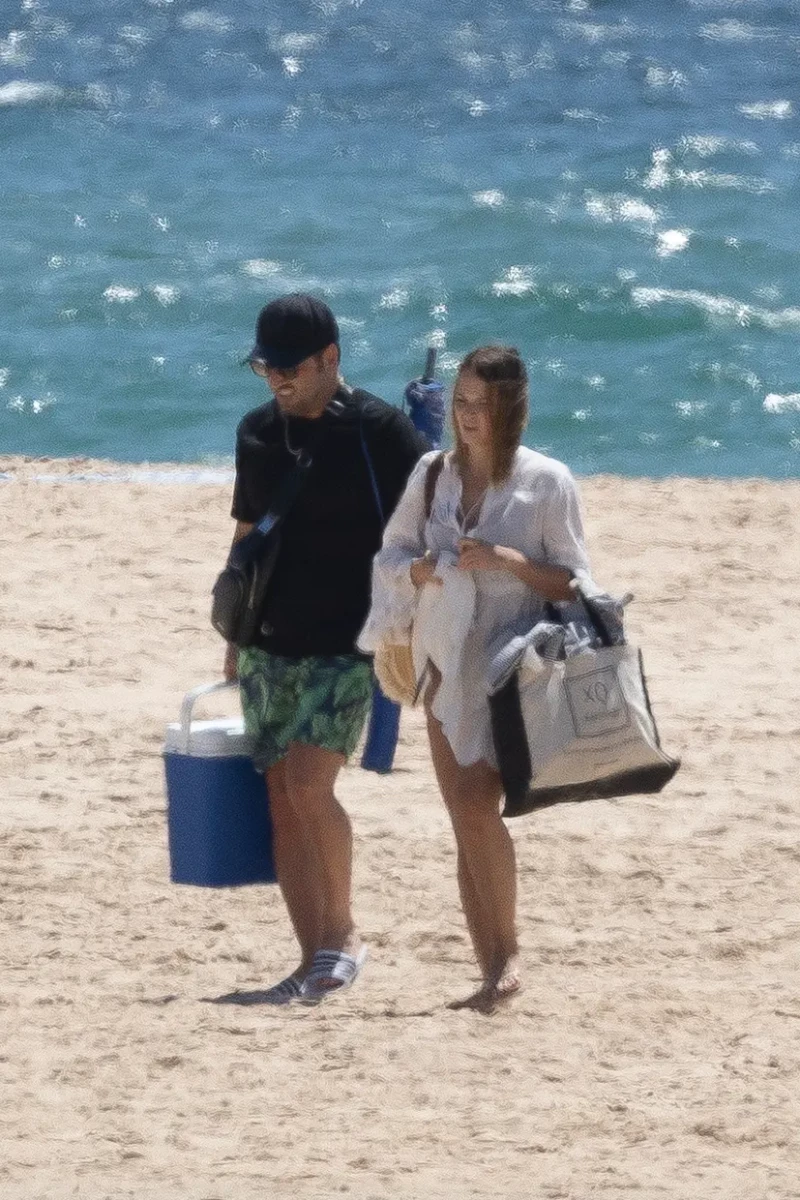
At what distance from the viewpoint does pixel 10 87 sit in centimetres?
2097

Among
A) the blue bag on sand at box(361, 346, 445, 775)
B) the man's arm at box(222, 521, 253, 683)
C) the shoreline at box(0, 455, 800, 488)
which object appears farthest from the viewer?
the shoreline at box(0, 455, 800, 488)

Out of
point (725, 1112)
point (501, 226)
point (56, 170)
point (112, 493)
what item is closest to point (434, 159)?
point (501, 226)

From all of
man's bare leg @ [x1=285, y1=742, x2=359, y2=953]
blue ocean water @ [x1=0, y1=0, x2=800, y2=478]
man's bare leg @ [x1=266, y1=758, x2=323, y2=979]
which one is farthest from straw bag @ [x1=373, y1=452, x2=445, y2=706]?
blue ocean water @ [x1=0, y1=0, x2=800, y2=478]

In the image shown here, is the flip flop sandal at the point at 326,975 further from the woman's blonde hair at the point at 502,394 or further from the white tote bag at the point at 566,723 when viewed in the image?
the woman's blonde hair at the point at 502,394

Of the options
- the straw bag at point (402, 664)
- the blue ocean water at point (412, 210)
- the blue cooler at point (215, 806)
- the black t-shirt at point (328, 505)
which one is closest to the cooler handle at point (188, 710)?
the blue cooler at point (215, 806)

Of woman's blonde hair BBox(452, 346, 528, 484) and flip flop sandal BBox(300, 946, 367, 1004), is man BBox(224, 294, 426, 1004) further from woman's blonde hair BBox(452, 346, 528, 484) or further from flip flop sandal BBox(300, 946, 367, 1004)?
woman's blonde hair BBox(452, 346, 528, 484)

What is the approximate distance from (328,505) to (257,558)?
0.20m

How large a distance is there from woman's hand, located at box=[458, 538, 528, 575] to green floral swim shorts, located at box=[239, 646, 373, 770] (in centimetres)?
50

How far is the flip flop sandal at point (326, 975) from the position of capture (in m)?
4.97

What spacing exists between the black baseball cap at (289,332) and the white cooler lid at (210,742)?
33.7 inches

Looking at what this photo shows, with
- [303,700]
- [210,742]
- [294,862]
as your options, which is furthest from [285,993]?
[303,700]

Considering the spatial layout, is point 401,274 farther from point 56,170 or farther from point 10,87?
point 10,87

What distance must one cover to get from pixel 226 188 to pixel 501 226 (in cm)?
250

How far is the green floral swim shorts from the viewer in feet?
15.7
